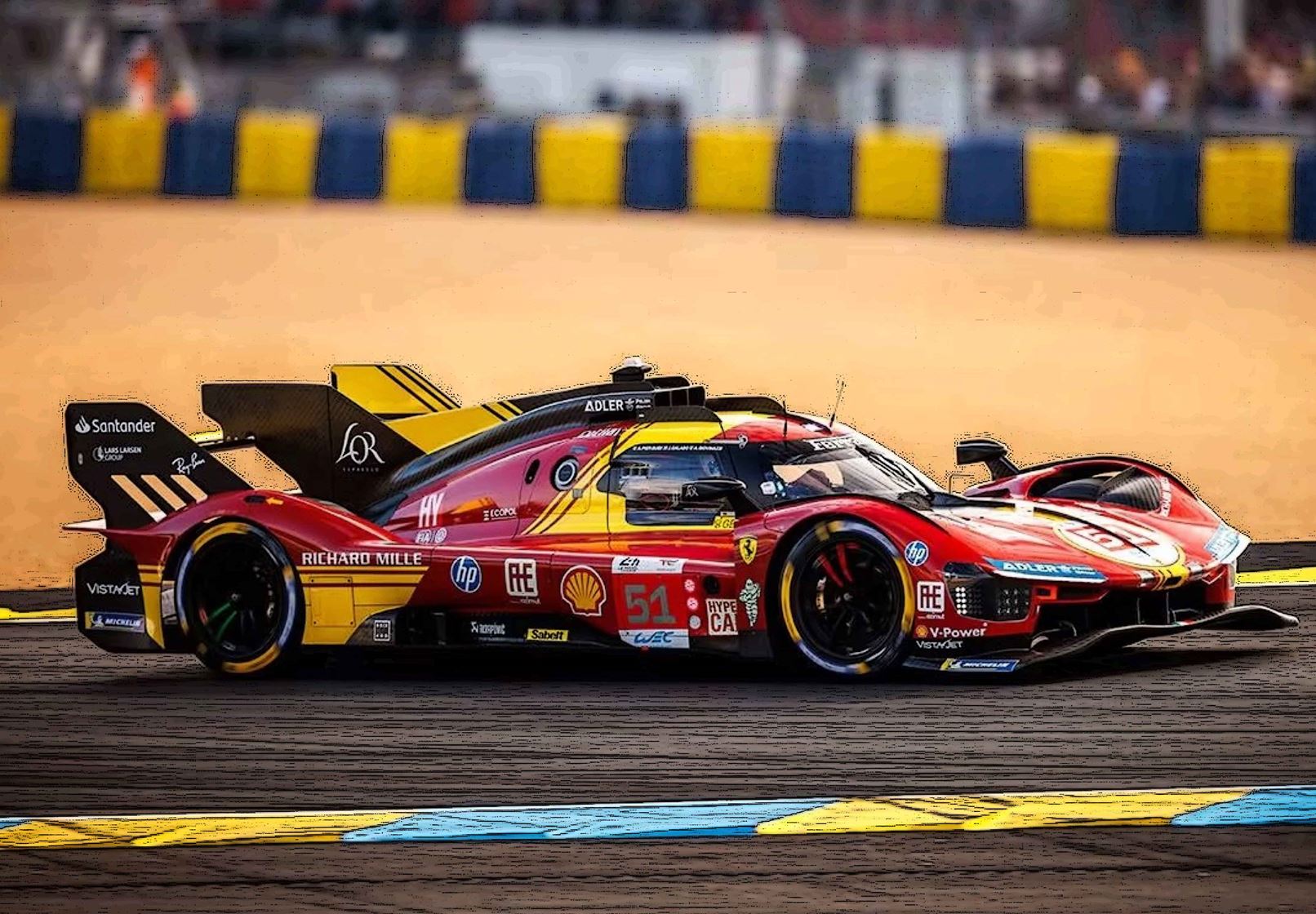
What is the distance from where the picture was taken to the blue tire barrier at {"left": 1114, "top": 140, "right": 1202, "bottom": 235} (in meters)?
26.2

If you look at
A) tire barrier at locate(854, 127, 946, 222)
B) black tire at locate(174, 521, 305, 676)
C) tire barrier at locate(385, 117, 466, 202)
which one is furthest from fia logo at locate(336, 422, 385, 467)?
tire barrier at locate(385, 117, 466, 202)

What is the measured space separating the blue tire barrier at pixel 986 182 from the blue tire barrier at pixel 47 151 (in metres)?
11.7

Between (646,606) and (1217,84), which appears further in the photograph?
(1217,84)

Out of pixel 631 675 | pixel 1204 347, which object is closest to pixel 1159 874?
pixel 631 675

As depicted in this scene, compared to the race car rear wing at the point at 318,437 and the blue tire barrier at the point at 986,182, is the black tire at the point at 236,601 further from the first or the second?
the blue tire barrier at the point at 986,182

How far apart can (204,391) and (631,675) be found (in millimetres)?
2551

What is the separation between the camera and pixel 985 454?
1075cm

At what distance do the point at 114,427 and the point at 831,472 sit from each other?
3192 mm

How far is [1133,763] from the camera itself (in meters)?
7.46

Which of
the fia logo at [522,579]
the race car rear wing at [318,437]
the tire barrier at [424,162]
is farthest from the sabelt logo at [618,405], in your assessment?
the tire barrier at [424,162]

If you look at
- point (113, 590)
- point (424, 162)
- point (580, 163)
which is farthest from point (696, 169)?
point (113, 590)

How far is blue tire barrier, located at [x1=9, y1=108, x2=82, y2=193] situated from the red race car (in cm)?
2177

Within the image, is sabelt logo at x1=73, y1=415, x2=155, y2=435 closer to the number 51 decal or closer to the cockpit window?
the cockpit window

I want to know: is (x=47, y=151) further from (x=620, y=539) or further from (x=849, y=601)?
(x=849, y=601)
